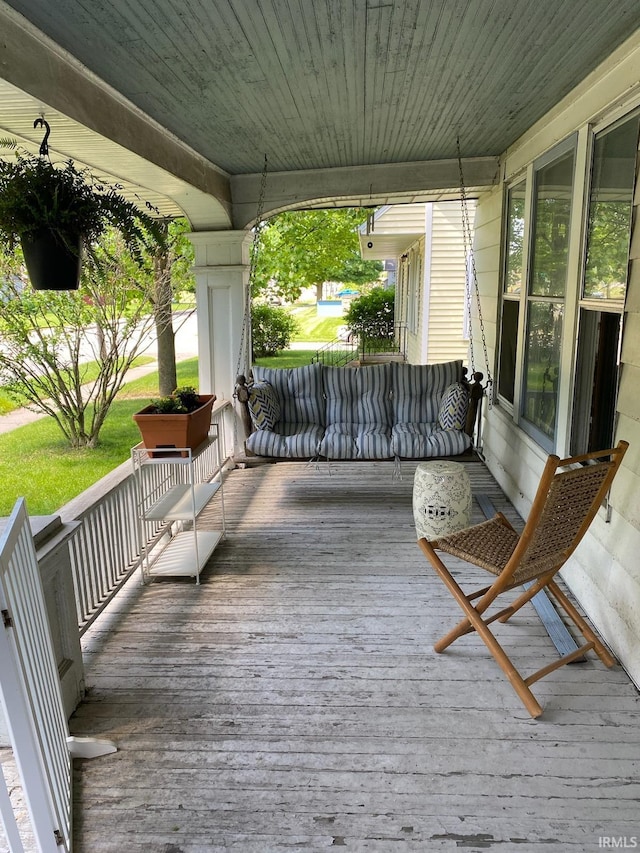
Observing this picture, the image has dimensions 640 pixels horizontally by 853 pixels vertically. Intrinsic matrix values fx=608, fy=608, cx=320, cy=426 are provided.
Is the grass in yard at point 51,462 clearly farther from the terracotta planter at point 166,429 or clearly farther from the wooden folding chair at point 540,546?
the wooden folding chair at point 540,546

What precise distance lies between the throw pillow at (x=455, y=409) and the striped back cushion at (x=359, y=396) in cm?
53

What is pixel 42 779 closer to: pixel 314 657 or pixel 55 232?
pixel 314 657

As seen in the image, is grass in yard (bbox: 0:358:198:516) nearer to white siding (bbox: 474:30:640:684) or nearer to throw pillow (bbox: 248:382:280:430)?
throw pillow (bbox: 248:382:280:430)

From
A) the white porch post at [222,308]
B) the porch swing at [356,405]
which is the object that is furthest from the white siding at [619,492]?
the white porch post at [222,308]

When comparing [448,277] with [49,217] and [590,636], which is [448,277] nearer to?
[590,636]

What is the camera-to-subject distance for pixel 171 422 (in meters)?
3.18

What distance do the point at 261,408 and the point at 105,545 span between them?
1.78 m

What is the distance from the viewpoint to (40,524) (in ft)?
6.89

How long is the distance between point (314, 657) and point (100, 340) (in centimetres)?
507

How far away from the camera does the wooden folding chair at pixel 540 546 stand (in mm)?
2012

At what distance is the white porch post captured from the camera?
5191 mm

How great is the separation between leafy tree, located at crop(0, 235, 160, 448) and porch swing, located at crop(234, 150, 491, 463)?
7.33 ft

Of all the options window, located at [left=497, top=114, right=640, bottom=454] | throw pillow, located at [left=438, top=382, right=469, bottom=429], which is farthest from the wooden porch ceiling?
A: throw pillow, located at [left=438, top=382, right=469, bottom=429]

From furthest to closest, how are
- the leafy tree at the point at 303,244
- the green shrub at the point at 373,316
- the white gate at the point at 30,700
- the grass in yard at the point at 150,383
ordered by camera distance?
the green shrub at the point at 373,316 < the leafy tree at the point at 303,244 < the grass in yard at the point at 150,383 < the white gate at the point at 30,700
